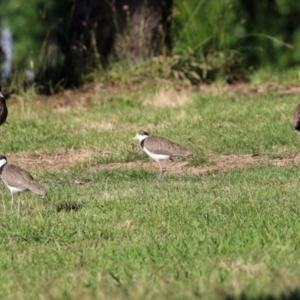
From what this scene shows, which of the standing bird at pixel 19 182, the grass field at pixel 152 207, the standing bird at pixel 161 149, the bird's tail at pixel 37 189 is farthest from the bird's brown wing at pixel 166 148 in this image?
the bird's tail at pixel 37 189

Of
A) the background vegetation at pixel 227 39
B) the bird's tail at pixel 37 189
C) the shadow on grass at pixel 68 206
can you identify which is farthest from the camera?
the background vegetation at pixel 227 39

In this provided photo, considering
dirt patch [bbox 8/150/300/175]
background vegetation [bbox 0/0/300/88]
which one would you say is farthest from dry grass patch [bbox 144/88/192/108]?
dirt patch [bbox 8/150/300/175]

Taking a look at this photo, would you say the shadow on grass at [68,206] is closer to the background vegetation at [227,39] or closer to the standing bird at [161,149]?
the standing bird at [161,149]

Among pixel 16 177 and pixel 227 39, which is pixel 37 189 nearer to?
pixel 16 177

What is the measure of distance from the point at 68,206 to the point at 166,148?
2.10 meters

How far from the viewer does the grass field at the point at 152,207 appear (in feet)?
24.3

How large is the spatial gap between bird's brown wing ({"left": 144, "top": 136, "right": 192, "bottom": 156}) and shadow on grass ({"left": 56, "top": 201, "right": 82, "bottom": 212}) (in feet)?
6.39

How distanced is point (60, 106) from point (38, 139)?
3507mm

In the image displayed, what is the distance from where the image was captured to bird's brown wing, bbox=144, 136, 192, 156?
12352mm

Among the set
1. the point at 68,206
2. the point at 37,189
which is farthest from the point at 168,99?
the point at 37,189

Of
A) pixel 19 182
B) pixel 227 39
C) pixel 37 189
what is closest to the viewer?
pixel 37 189

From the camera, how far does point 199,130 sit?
49.1ft

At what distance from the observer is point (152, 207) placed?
33.5 feet

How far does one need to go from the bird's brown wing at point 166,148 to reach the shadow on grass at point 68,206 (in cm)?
195
